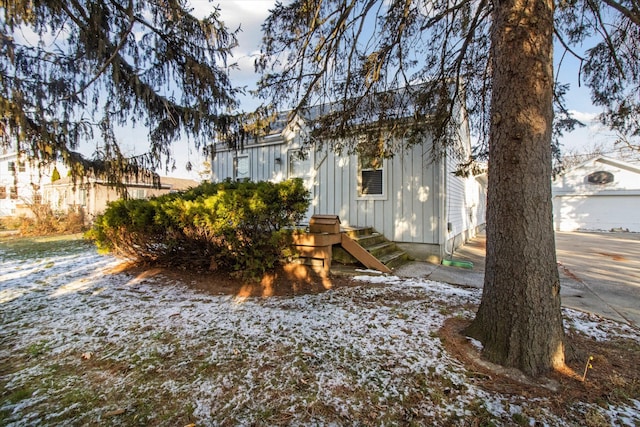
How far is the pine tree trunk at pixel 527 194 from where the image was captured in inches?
93.9

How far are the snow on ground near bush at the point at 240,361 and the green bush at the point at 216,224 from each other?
747 mm

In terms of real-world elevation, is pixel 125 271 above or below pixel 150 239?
below

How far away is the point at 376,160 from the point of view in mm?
5441

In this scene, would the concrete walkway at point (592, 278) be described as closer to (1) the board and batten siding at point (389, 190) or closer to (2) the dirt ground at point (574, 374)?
(1) the board and batten siding at point (389, 190)

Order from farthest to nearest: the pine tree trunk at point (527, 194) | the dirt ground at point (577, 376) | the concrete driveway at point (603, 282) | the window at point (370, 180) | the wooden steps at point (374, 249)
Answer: the window at point (370, 180), the wooden steps at point (374, 249), the concrete driveway at point (603, 282), the pine tree trunk at point (527, 194), the dirt ground at point (577, 376)

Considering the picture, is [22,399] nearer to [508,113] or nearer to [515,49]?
[508,113]

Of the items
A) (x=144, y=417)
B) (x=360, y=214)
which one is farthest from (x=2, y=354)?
(x=360, y=214)

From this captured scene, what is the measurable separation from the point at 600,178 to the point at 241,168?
20.3 metres

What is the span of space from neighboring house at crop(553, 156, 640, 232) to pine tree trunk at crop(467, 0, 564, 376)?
1781 centimetres

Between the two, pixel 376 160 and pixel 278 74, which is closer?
pixel 278 74

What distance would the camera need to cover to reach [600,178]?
17.0m

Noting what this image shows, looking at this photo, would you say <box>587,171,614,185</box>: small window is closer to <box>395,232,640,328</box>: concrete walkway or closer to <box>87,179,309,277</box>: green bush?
<box>395,232,640,328</box>: concrete walkway

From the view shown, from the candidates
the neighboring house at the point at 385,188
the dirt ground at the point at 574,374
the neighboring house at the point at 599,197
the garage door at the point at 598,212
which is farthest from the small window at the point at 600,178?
the dirt ground at the point at 574,374

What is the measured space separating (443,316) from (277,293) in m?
2.31
